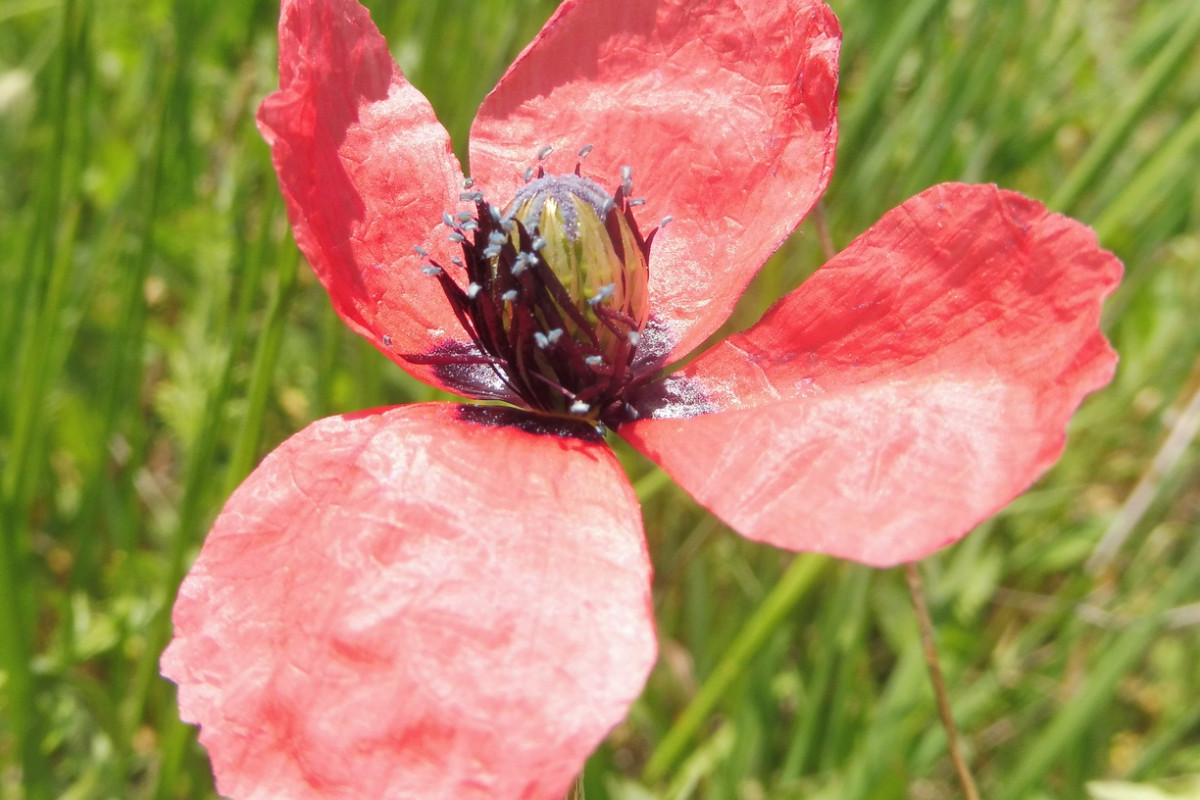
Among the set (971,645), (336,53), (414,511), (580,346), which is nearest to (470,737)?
(414,511)

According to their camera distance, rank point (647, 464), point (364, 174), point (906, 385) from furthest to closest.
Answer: point (647, 464) → point (364, 174) → point (906, 385)

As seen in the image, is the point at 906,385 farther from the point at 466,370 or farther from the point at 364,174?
the point at 364,174

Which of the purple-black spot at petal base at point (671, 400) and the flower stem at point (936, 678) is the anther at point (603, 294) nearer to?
the purple-black spot at petal base at point (671, 400)

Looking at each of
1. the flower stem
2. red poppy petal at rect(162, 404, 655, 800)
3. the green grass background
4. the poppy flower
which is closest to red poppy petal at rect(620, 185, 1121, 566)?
the poppy flower

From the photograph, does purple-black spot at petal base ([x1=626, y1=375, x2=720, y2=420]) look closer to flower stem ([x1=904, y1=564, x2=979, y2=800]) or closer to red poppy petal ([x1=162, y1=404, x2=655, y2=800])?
red poppy petal ([x1=162, y1=404, x2=655, y2=800])

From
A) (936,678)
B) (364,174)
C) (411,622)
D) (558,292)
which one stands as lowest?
(936,678)

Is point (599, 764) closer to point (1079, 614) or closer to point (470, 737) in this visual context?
point (470, 737)

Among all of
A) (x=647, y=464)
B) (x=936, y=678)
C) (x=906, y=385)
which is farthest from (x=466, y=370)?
(x=647, y=464)
